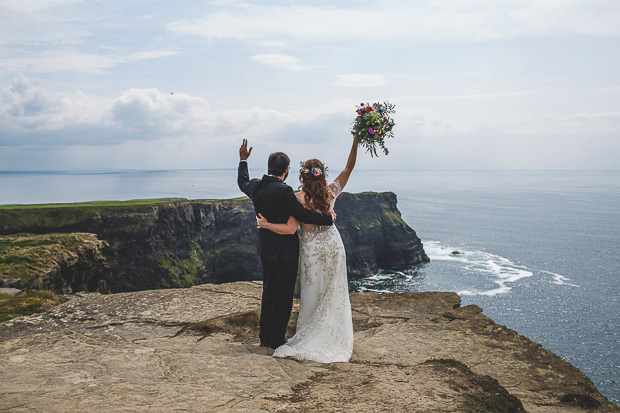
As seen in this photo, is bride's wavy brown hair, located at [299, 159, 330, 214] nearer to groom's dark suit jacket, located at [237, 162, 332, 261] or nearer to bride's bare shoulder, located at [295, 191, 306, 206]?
bride's bare shoulder, located at [295, 191, 306, 206]

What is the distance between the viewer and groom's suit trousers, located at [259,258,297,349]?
5.85 metres

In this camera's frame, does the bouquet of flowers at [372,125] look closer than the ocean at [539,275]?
Yes

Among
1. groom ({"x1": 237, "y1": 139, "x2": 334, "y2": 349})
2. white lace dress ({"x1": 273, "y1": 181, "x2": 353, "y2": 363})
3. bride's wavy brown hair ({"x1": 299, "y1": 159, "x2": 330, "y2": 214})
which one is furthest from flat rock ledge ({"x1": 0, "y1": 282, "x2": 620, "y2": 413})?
bride's wavy brown hair ({"x1": 299, "y1": 159, "x2": 330, "y2": 214})

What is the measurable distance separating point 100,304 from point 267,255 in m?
4.69

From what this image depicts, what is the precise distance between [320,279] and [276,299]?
73 centimetres

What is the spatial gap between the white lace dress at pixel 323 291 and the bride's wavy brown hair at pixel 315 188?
1.19 feet

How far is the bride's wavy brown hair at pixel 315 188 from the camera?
5.86 m

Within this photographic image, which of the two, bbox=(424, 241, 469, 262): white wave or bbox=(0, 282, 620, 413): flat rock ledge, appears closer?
bbox=(0, 282, 620, 413): flat rock ledge

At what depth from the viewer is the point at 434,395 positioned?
401 centimetres

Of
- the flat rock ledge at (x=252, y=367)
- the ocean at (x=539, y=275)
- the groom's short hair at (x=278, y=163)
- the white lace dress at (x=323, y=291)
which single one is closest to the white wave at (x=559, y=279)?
the ocean at (x=539, y=275)

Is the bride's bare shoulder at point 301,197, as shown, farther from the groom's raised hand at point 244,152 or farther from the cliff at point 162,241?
the cliff at point 162,241

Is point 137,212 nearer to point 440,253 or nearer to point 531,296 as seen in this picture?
point 531,296

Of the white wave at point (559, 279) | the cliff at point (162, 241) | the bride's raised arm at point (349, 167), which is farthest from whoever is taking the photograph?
the white wave at point (559, 279)

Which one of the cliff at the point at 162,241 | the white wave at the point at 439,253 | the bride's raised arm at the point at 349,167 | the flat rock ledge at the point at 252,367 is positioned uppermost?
the bride's raised arm at the point at 349,167
